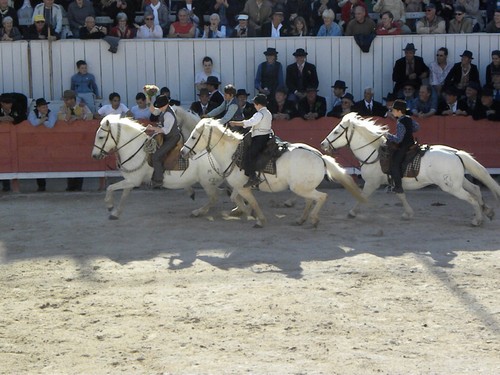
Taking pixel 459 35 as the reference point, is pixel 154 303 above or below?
below

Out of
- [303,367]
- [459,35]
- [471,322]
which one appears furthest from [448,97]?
[303,367]

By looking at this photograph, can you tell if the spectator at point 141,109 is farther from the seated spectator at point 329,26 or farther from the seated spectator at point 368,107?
the seated spectator at point 329,26

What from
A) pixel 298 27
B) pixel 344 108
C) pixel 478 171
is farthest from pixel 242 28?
pixel 478 171

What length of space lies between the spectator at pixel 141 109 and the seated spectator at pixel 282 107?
2.34 meters

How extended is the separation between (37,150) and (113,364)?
10.3 m

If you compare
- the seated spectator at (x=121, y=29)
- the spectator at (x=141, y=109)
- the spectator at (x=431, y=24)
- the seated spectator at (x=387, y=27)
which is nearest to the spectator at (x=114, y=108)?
the spectator at (x=141, y=109)

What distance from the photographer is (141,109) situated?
19.3 metres

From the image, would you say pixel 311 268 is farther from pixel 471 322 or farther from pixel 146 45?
pixel 146 45

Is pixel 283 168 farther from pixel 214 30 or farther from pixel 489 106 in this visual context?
pixel 214 30

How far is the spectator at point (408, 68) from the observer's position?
20.2 metres

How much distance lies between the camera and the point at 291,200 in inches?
663

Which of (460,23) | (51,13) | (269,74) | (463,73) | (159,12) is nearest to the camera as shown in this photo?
(463,73)

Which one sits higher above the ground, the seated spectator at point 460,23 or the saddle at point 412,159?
the seated spectator at point 460,23

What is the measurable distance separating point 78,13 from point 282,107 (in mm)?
4787
